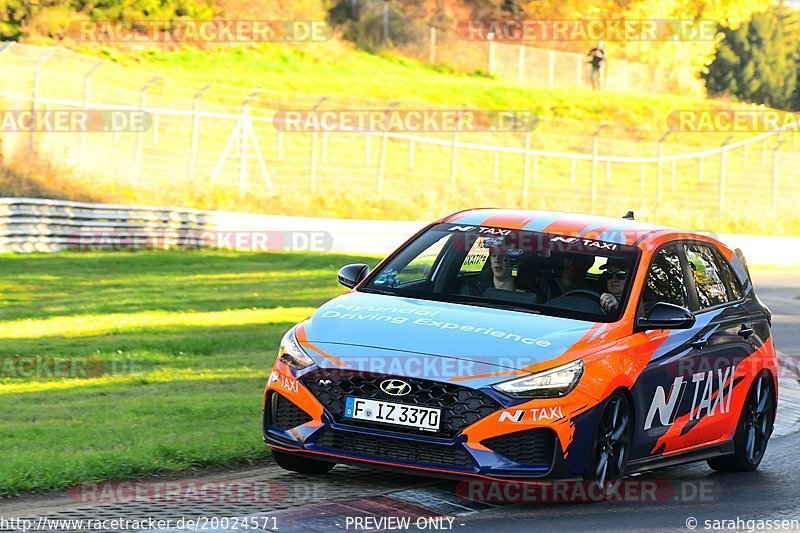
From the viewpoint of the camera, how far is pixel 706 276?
9.70 meters

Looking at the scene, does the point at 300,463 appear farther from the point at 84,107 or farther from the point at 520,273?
the point at 84,107

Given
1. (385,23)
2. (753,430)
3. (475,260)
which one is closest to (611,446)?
(475,260)

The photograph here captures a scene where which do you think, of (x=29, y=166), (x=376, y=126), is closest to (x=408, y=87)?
(x=376, y=126)

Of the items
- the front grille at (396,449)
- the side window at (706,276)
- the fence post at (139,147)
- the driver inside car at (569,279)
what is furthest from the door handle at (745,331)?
the fence post at (139,147)

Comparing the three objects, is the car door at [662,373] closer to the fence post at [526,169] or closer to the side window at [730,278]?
the side window at [730,278]

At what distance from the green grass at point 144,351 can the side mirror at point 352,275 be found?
1168 millimetres

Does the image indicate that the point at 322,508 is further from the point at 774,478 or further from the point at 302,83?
the point at 302,83

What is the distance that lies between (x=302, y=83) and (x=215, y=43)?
4392mm

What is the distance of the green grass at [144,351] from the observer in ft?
28.8

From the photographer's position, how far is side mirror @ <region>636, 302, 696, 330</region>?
8.38 metres

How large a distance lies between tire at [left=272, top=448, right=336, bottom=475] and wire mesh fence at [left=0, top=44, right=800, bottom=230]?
21909mm

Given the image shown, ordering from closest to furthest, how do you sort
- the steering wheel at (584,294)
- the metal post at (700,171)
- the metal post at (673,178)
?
the steering wheel at (584,294), the metal post at (700,171), the metal post at (673,178)

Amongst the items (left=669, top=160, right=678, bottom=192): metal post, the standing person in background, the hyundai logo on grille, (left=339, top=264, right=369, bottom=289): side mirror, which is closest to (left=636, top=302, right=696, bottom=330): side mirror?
the hyundai logo on grille

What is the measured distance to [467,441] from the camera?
24.4 ft
